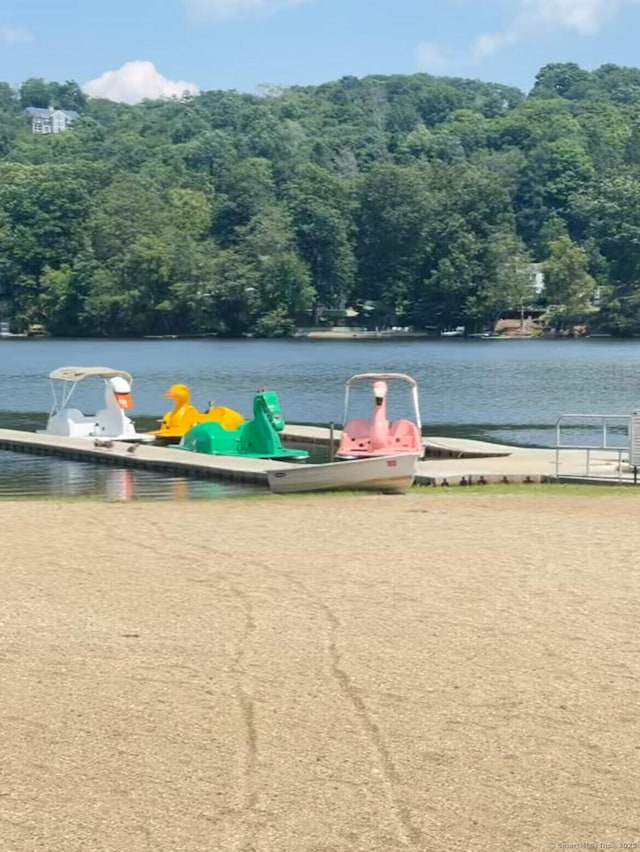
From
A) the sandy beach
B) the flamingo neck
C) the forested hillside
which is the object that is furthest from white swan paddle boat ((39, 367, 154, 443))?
the forested hillside

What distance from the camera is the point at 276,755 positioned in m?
7.72

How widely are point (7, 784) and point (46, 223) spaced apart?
448 ft

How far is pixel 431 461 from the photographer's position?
86.3 ft

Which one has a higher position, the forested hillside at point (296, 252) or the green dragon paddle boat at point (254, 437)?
the forested hillside at point (296, 252)

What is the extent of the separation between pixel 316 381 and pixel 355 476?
45.0 m

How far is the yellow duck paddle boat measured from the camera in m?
32.5

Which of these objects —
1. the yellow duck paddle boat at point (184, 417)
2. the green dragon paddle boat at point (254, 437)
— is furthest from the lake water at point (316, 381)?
the yellow duck paddle boat at point (184, 417)

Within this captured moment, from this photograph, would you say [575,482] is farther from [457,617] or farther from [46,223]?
[46,223]

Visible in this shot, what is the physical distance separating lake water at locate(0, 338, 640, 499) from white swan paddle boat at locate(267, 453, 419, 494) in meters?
1.73

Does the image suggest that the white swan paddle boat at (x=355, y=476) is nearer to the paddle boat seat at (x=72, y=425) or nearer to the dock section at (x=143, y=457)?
the dock section at (x=143, y=457)

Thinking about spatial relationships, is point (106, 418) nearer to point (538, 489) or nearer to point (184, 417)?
point (184, 417)

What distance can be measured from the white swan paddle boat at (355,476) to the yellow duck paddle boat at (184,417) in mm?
9117

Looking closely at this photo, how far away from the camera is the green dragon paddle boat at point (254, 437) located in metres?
29.1

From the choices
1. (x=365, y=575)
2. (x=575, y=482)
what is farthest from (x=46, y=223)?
(x=365, y=575)
